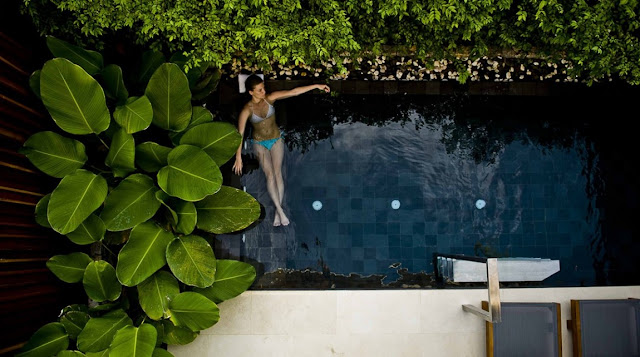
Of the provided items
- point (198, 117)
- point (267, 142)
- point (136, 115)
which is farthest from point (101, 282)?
point (267, 142)

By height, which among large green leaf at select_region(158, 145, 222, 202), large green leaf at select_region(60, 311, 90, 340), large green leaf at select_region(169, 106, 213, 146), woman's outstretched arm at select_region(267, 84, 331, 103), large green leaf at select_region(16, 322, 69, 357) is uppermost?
woman's outstretched arm at select_region(267, 84, 331, 103)

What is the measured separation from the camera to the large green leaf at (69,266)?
390 cm

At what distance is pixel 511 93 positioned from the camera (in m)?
5.27

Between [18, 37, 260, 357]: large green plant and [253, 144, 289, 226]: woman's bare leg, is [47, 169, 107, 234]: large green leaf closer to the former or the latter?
[18, 37, 260, 357]: large green plant

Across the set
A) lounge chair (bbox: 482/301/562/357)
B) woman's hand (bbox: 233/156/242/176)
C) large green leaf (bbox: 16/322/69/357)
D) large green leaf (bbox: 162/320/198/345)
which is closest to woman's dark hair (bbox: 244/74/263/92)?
woman's hand (bbox: 233/156/242/176)

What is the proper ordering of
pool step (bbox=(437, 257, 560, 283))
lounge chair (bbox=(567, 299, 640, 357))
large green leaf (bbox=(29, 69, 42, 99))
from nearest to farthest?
large green leaf (bbox=(29, 69, 42, 99))
lounge chair (bbox=(567, 299, 640, 357))
pool step (bbox=(437, 257, 560, 283))

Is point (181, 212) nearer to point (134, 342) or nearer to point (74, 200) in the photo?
point (74, 200)

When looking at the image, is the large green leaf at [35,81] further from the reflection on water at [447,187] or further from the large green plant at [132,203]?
the reflection on water at [447,187]

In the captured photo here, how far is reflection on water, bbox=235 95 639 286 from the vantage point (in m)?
5.07

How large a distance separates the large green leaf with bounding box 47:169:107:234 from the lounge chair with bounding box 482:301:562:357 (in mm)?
3489

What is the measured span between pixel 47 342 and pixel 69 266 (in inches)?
22.8

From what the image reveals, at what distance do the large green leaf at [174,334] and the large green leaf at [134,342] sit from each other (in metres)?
0.35

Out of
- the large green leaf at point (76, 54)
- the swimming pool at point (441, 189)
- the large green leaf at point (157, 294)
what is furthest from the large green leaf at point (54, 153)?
the swimming pool at point (441, 189)

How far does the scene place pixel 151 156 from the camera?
3945 millimetres
